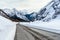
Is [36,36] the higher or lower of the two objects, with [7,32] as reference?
lower

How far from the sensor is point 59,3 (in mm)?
190750

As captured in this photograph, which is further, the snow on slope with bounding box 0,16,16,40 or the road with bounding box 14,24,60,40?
the snow on slope with bounding box 0,16,16,40

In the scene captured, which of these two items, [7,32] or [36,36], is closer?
[36,36]

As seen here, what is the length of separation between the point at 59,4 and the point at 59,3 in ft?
4.16

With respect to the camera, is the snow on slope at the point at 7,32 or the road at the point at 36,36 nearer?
the road at the point at 36,36

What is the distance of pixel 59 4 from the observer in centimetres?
19000
